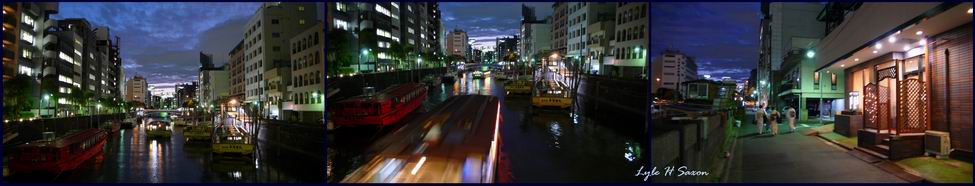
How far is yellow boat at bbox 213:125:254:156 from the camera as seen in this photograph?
26.0ft

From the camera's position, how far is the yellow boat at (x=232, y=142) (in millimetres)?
7910

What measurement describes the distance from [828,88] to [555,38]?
783cm

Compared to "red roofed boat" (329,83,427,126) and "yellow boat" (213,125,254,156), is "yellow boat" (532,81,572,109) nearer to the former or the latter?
"red roofed boat" (329,83,427,126)

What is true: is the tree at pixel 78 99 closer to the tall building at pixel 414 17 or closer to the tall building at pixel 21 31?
the tall building at pixel 21 31

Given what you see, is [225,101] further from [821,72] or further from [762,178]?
[821,72]

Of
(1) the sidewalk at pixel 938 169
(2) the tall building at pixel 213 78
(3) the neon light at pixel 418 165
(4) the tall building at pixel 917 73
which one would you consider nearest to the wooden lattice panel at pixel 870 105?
(4) the tall building at pixel 917 73

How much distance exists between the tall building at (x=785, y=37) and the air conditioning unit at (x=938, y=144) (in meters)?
3.14

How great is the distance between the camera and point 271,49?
4.12m

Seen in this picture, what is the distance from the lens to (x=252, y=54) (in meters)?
4.49

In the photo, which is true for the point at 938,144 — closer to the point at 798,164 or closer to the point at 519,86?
the point at 798,164

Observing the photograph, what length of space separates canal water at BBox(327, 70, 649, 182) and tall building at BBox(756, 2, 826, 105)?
529 cm

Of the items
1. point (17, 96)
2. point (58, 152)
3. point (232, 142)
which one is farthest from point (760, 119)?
point (58, 152)

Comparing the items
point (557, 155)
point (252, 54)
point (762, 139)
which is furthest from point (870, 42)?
point (252, 54)

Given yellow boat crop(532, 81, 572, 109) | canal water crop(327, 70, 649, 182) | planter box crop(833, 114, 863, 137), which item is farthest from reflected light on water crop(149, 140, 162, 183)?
planter box crop(833, 114, 863, 137)
